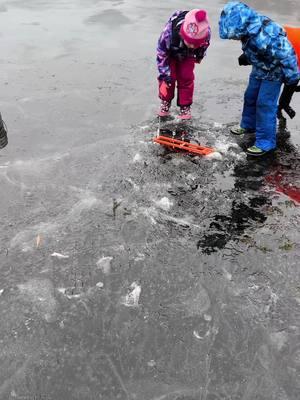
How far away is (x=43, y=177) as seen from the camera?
4137 mm

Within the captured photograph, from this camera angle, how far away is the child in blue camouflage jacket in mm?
4031

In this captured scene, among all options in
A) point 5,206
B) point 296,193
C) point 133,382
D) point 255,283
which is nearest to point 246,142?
point 296,193

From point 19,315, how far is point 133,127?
3092 millimetres

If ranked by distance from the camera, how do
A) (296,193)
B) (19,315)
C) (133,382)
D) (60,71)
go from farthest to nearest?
1. (60,71)
2. (296,193)
3. (19,315)
4. (133,382)

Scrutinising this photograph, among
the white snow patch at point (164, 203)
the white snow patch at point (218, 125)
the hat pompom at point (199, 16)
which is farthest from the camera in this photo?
the white snow patch at point (218, 125)

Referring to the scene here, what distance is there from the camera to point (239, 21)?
157 inches

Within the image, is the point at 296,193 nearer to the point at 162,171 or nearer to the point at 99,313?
the point at 162,171

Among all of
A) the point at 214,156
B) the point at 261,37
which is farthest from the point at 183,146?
the point at 261,37

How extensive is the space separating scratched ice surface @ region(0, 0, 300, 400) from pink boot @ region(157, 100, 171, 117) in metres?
0.13

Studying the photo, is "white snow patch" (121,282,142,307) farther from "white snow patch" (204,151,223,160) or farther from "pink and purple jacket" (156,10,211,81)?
"pink and purple jacket" (156,10,211,81)

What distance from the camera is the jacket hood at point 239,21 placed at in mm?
3992

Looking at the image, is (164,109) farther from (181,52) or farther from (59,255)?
(59,255)

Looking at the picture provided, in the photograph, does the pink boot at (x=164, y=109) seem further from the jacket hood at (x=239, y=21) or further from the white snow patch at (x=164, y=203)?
the white snow patch at (x=164, y=203)

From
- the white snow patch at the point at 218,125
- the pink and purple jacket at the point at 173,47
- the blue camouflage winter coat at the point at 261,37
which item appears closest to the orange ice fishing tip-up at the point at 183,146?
the white snow patch at the point at 218,125
